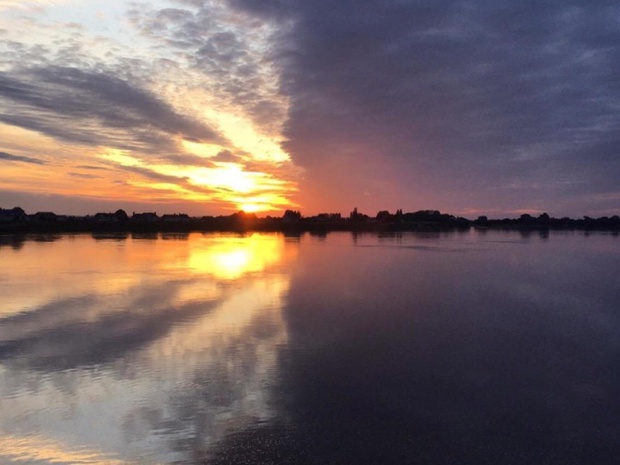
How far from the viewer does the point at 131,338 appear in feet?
52.1

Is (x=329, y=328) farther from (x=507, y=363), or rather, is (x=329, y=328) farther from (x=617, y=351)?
(x=617, y=351)

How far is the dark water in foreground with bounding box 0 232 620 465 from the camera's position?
8633 mm

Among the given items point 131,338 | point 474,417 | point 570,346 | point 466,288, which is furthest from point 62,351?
point 466,288

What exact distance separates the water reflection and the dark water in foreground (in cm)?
6

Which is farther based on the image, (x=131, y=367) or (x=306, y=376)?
(x=131, y=367)

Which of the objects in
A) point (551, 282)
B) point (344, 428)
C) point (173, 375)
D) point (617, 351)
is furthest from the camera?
point (551, 282)

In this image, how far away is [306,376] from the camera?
12.2 m

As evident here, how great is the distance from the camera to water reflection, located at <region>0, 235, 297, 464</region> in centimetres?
881

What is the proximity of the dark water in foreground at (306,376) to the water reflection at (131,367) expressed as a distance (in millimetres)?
57

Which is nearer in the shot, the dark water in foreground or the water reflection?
the dark water in foreground

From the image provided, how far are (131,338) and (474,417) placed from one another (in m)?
11.6

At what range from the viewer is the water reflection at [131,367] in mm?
8812

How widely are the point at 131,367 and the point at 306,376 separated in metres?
5.06

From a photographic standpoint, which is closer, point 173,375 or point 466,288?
point 173,375
